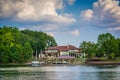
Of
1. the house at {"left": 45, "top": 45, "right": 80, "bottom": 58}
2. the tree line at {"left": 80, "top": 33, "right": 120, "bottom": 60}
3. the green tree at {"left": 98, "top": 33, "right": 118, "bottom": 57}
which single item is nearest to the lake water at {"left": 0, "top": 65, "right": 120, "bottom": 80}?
the green tree at {"left": 98, "top": 33, "right": 118, "bottom": 57}

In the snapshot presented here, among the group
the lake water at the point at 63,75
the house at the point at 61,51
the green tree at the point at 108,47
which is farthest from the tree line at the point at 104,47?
the lake water at the point at 63,75

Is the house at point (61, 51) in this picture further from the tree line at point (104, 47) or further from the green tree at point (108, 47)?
the green tree at point (108, 47)

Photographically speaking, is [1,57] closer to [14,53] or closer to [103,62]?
[14,53]

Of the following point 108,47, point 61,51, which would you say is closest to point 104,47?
point 108,47

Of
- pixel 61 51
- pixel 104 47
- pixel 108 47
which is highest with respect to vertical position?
pixel 61 51

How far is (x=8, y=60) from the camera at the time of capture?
144375mm

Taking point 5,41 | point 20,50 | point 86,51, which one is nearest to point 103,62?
point 86,51

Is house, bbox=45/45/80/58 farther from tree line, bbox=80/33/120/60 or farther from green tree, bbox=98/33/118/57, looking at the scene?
green tree, bbox=98/33/118/57

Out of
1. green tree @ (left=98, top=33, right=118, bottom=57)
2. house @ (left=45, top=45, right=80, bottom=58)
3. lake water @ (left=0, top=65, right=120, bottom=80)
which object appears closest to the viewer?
lake water @ (left=0, top=65, right=120, bottom=80)

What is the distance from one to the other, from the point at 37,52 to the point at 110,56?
6304 centimetres

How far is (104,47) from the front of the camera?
13800 cm

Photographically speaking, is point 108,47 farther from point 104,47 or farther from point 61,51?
point 61,51

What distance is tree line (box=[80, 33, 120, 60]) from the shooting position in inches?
5344

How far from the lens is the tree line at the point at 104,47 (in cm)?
13575
